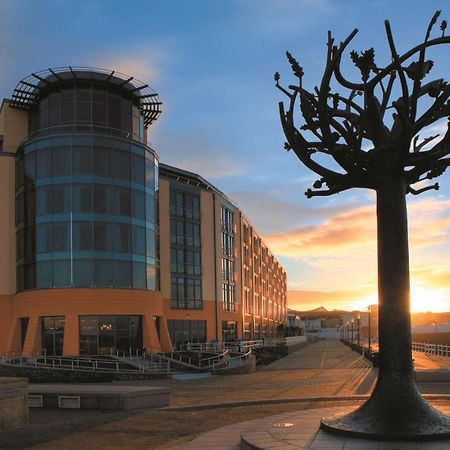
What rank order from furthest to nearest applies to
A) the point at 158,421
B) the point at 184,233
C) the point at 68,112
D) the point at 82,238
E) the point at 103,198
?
the point at 184,233
the point at 68,112
the point at 103,198
the point at 82,238
the point at 158,421

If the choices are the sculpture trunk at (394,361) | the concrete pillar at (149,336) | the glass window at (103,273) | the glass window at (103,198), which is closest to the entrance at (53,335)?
the glass window at (103,273)

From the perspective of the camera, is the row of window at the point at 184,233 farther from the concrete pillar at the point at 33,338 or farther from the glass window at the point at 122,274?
the concrete pillar at the point at 33,338

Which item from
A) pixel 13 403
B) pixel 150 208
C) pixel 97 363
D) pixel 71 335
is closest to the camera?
pixel 13 403

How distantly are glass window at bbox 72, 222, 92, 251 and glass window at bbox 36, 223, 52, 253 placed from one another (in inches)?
69.0

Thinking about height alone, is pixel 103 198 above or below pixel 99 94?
below

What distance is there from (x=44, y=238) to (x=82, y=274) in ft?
12.0

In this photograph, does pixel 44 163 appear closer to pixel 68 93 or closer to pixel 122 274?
pixel 68 93

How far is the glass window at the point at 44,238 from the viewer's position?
42531mm

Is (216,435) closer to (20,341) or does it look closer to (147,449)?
(147,449)

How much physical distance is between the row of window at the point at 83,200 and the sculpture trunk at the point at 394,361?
33904mm

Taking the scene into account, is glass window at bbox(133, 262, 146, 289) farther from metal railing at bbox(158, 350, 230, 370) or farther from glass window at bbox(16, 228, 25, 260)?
glass window at bbox(16, 228, 25, 260)

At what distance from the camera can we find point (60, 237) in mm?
42375

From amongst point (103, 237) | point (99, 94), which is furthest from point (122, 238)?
point (99, 94)

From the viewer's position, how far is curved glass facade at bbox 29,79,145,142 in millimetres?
45125
